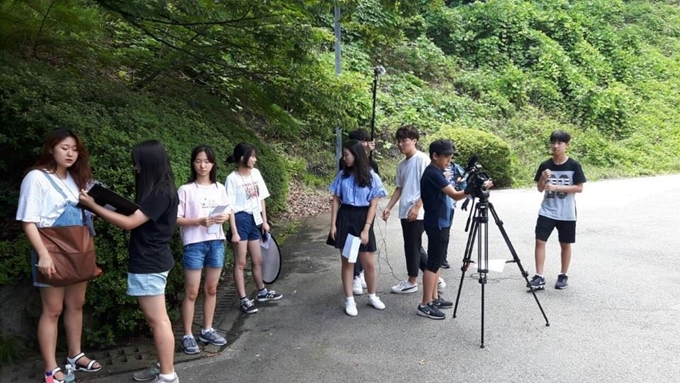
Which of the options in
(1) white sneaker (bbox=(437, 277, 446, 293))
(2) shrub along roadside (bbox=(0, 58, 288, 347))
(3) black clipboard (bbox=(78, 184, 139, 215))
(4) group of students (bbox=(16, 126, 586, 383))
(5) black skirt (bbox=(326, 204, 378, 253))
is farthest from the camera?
(1) white sneaker (bbox=(437, 277, 446, 293))

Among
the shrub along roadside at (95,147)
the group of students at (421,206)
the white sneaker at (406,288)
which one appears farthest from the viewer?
the white sneaker at (406,288)

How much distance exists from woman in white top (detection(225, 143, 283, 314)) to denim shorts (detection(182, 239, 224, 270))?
52 centimetres

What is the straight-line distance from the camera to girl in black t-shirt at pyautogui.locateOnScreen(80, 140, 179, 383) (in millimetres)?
3418

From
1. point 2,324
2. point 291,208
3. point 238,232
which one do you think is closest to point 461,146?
point 291,208

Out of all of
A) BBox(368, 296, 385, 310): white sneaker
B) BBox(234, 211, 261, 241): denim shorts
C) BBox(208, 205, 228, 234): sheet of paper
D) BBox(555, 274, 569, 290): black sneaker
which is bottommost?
BBox(368, 296, 385, 310): white sneaker

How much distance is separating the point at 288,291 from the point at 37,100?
3.18m

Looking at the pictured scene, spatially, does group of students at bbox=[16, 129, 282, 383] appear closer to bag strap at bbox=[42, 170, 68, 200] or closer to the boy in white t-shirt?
bag strap at bbox=[42, 170, 68, 200]

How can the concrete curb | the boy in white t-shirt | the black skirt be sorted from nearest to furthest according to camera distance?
the concrete curb → the black skirt → the boy in white t-shirt

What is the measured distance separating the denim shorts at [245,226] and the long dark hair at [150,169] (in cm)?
165

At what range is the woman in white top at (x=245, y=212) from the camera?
5.08 m

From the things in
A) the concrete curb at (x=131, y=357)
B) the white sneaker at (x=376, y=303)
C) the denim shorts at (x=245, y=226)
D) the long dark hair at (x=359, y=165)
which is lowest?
the concrete curb at (x=131, y=357)

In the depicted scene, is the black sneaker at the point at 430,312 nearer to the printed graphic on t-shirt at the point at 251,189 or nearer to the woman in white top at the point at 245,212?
the woman in white top at the point at 245,212

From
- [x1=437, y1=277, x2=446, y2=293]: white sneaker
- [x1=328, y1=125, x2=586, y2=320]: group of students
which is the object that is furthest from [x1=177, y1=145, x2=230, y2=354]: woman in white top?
[x1=437, y1=277, x2=446, y2=293]: white sneaker

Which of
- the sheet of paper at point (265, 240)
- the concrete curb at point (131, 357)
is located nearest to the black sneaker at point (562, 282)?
the sheet of paper at point (265, 240)
